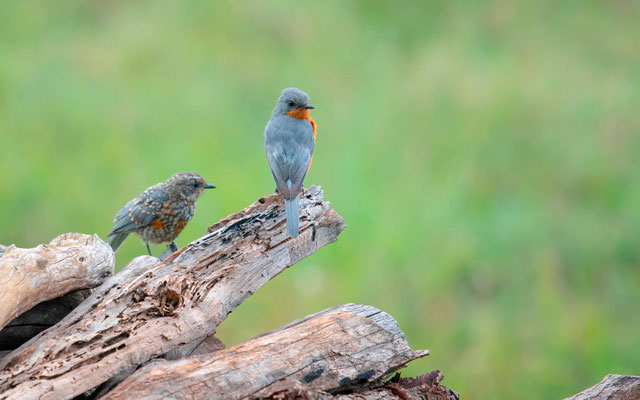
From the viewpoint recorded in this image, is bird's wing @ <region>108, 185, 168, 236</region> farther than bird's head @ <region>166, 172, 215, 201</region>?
No

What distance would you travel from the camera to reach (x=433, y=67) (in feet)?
24.7

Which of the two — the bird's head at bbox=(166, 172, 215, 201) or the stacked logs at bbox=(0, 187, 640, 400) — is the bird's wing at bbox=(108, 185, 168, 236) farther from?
the stacked logs at bbox=(0, 187, 640, 400)

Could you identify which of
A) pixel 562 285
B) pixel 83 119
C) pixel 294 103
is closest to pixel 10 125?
pixel 83 119

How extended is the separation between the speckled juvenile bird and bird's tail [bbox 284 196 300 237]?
4.46 ft

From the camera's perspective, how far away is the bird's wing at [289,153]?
4.29m

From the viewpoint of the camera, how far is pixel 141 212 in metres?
4.95

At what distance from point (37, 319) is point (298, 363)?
1.53 metres

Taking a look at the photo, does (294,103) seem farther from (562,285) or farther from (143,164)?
(562,285)

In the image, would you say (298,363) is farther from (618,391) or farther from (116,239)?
(116,239)

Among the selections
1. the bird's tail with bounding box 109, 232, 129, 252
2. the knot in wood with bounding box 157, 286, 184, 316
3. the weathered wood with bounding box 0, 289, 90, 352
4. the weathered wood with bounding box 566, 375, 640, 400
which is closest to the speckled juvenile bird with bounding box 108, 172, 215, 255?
the bird's tail with bounding box 109, 232, 129, 252

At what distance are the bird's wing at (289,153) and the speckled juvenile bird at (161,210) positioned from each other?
694mm

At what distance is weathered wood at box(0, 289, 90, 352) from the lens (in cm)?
358

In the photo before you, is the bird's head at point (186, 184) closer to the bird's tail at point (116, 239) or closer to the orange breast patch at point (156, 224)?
the orange breast patch at point (156, 224)

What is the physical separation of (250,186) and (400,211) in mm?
1577
